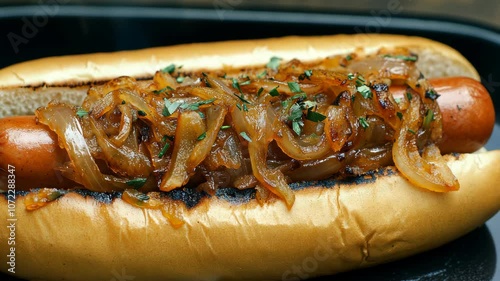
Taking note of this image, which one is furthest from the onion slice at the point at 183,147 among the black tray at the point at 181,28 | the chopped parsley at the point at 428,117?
the black tray at the point at 181,28

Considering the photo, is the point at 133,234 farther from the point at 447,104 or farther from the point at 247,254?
the point at 447,104

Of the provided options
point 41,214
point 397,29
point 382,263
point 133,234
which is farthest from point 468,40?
point 41,214

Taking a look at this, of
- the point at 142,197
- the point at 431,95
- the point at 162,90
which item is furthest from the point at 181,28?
the point at 431,95

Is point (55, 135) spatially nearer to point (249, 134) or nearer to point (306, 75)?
point (249, 134)

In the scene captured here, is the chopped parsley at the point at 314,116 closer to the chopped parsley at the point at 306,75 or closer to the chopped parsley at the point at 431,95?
the chopped parsley at the point at 306,75

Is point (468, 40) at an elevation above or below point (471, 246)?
above

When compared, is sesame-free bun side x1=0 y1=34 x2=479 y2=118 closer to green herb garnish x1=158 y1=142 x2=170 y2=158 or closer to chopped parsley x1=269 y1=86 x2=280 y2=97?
chopped parsley x1=269 y1=86 x2=280 y2=97
